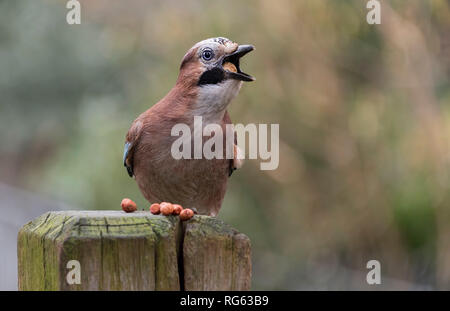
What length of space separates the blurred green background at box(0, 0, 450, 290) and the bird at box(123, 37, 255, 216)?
2.30 meters

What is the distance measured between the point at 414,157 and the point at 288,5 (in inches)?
75.2

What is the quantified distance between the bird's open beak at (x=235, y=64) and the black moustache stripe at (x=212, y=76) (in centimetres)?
4

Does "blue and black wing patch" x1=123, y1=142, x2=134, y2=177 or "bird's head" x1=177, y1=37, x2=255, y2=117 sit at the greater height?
"bird's head" x1=177, y1=37, x2=255, y2=117

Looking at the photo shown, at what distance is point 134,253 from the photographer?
2051 mm

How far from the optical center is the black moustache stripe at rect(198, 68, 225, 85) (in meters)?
3.90

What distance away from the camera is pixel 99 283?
2020 millimetres

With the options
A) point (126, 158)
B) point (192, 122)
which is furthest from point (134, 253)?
point (126, 158)

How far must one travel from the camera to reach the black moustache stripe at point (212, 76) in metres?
3.90

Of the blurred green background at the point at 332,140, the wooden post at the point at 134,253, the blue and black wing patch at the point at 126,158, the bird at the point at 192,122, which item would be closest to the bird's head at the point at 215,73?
the bird at the point at 192,122

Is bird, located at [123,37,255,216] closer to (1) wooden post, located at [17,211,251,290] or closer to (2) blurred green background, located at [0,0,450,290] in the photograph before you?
(1) wooden post, located at [17,211,251,290]

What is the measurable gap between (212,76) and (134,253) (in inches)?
79.6

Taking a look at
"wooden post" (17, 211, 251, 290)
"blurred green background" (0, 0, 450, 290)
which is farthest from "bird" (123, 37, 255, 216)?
"blurred green background" (0, 0, 450, 290)

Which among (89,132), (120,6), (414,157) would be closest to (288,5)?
(414,157)

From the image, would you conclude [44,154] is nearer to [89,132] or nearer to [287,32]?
[89,132]
